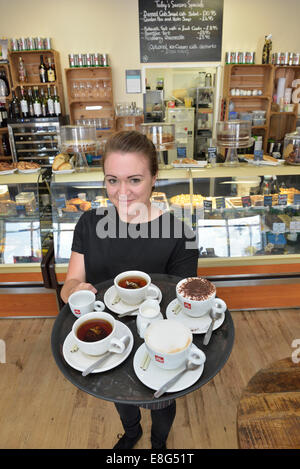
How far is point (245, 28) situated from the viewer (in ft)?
19.6

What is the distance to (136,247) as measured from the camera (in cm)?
175

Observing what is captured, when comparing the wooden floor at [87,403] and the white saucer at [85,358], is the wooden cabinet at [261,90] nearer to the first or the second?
the wooden floor at [87,403]

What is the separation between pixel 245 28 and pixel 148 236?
6.15 m

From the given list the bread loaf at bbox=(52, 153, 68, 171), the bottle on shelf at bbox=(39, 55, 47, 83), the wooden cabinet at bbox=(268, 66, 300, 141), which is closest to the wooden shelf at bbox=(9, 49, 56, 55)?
the bottle on shelf at bbox=(39, 55, 47, 83)

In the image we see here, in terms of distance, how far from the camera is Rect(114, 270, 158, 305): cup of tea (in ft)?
4.37

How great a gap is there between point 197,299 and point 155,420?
86 centimetres

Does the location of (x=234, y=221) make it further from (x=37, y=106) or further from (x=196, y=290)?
(x=37, y=106)

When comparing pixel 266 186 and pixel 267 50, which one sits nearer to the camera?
pixel 266 186

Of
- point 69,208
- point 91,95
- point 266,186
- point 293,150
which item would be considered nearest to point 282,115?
point 91,95

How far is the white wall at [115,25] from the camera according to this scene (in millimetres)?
5684

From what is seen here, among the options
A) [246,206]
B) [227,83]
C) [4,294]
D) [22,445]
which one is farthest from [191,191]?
[227,83]

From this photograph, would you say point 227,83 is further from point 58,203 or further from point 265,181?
point 58,203

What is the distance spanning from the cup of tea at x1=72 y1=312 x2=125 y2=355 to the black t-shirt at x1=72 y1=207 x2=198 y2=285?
0.57 m
